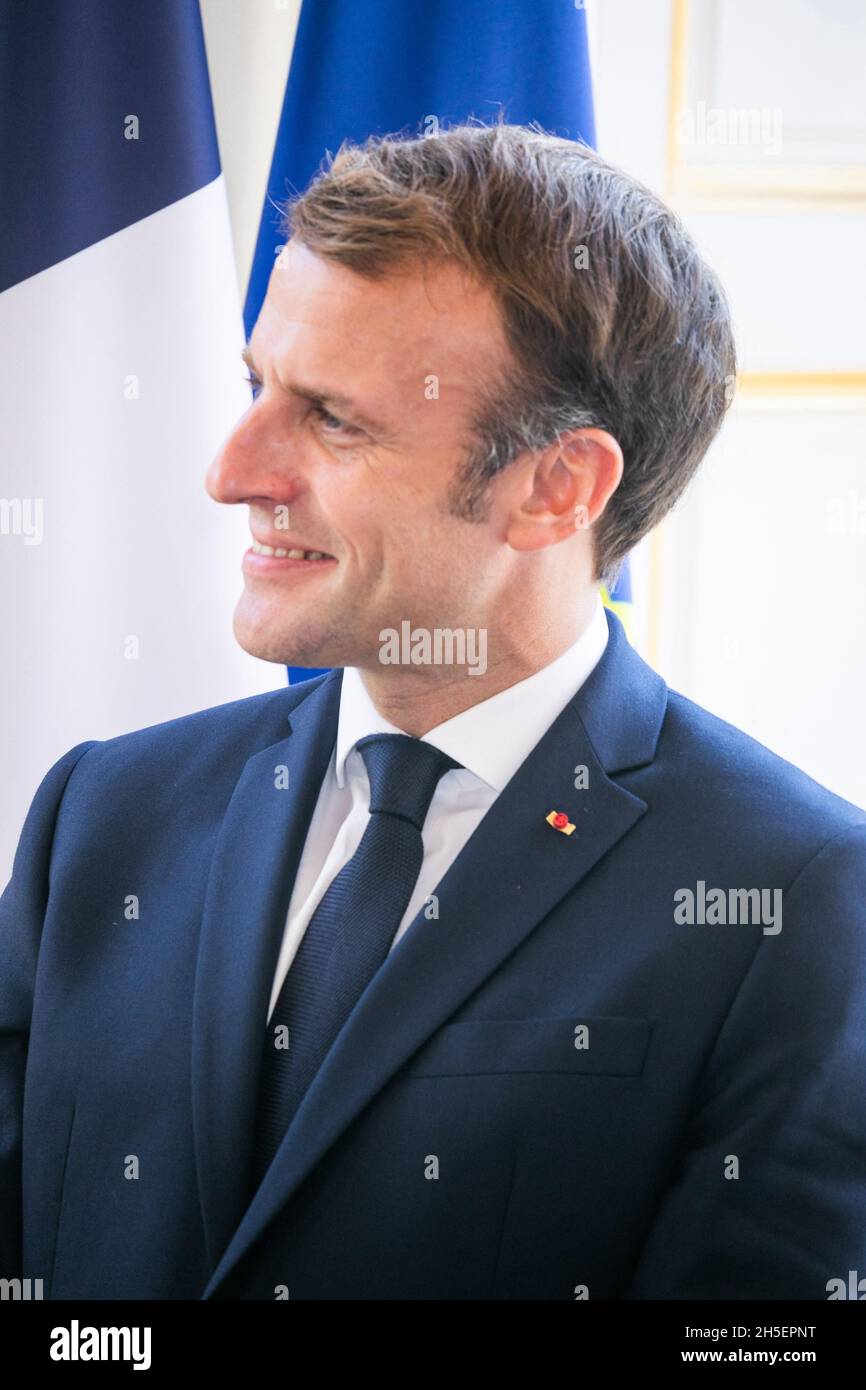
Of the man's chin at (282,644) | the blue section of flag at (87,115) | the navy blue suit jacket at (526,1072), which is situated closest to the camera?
the navy blue suit jacket at (526,1072)

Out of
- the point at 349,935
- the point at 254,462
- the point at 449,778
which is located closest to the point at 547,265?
the point at 254,462

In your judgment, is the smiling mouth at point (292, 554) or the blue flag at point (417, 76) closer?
the smiling mouth at point (292, 554)

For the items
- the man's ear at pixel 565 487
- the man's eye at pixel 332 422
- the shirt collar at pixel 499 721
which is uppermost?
the man's eye at pixel 332 422

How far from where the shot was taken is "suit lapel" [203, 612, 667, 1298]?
1148 millimetres

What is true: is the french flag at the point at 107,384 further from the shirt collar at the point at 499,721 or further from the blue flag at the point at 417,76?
the shirt collar at the point at 499,721

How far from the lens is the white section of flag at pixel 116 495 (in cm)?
189

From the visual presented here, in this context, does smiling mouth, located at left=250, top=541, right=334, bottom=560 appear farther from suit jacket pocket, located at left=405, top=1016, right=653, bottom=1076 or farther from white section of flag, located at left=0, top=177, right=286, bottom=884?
white section of flag, located at left=0, top=177, right=286, bottom=884

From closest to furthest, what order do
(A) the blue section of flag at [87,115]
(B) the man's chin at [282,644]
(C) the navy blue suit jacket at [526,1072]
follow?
(C) the navy blue suit jacket at [526,1072] → (B) the man's chin at [282,644] → (A) the blue section of flag at [87,115]

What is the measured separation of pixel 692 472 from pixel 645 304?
0.70 ft

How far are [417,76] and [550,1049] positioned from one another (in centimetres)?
141

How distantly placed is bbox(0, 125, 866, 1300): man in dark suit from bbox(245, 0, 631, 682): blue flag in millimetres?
641

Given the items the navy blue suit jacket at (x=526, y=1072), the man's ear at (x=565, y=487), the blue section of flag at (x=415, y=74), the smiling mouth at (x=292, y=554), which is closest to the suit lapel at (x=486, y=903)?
the navy blue suit jacket at (x=526, y=1072)

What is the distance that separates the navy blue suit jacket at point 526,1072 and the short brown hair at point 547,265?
0.25 m

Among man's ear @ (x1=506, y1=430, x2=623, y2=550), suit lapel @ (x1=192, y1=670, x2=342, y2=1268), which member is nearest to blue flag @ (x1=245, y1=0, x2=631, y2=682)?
man's ear @ (x1=506, y1=430, x2=623, y2=550)
